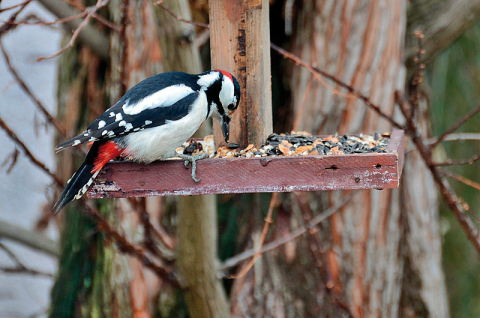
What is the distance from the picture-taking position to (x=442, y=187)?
2.59 metres

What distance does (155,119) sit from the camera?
214 centimetres

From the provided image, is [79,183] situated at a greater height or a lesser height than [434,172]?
lesser

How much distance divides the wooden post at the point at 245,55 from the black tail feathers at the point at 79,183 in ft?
2.25

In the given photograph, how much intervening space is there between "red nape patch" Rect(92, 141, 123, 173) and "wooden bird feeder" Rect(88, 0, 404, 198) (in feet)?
0.20

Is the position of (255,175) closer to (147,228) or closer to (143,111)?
(143,111)

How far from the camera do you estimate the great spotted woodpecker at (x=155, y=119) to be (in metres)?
2.00

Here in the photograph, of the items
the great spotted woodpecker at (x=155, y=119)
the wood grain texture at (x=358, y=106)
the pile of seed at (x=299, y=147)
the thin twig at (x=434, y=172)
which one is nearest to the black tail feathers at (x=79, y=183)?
the great spotted woodpecker at (x=155, y=119)

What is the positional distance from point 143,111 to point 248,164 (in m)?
0.50

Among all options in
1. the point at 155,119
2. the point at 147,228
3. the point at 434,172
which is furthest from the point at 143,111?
the point at 434,172

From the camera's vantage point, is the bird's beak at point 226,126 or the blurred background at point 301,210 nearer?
the bird's beak at point 226,126

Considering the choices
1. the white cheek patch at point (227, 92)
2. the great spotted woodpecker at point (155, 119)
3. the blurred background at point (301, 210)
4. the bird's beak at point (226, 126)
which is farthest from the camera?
the blurred background at point (301, 210)

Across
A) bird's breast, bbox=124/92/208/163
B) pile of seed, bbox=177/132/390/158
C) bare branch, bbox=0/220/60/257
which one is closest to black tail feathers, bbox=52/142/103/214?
bird's breast, bbox=124/92/208/163

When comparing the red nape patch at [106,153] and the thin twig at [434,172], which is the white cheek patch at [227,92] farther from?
the thin twig at [434,172]

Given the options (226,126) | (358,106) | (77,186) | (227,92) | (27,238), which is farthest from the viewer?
(27,238)
